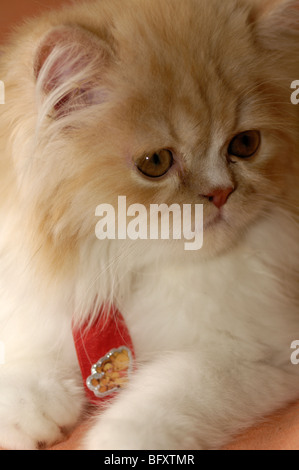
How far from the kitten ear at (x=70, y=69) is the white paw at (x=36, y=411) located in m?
0.61

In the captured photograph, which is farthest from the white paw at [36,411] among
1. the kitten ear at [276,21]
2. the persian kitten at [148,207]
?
the kitten ear at [276,21]

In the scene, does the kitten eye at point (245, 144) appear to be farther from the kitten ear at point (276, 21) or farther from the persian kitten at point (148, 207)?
the kitten ear at point (276, 21)

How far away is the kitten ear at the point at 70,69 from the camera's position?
1165 mm

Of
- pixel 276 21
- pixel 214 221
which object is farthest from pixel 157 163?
pixel 276 21

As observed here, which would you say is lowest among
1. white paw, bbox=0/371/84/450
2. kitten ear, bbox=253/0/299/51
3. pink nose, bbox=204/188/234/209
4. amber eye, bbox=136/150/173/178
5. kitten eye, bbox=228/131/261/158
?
white paw, bbox=0/371/84/450

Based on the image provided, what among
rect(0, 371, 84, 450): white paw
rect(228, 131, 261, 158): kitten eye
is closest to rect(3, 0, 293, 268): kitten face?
rect(228, 131, 261, 158): kitten eye

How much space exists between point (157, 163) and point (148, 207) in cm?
9

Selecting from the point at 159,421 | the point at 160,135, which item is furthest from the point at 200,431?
the point at 160,135

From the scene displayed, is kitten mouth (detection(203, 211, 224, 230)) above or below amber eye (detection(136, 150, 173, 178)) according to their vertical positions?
below

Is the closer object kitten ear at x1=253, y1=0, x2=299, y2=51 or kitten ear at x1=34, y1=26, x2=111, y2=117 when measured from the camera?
kitten ear at x1=34, y1=26, x2=111, y2=117

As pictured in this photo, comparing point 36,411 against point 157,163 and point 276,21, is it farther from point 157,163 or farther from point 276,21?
point 276,21

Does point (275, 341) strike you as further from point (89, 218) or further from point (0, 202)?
point (0, 202)

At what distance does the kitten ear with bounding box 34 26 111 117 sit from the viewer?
3.82 feet

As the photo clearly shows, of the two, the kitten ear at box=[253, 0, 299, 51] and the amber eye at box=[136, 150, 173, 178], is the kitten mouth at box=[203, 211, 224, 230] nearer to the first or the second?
the amber eye at box=[136, 150, 173, 178]
